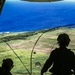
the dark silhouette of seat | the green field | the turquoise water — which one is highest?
the dark silhouette of seat

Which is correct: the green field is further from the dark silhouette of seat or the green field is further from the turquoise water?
the dark silhouette of seat

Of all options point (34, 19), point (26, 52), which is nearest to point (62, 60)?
point (26, 52)

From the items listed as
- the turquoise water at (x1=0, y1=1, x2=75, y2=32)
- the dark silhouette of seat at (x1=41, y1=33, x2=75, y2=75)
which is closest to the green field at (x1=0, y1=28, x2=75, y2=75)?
the turquoise water at (x1=0, y1=1, x2=75, y2=32)

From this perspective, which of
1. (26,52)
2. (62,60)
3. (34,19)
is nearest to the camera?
(62,60)

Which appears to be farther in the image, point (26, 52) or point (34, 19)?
point (34, 19)

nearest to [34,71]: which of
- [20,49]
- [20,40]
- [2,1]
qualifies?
[20,49]

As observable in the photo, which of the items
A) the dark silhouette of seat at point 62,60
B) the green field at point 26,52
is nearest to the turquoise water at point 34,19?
the green field at point 26,52

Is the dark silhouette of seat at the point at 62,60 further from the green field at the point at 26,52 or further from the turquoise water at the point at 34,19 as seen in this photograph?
the turquoise water at the point at 34,19

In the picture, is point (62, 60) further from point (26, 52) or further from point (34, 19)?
point (34, 19)

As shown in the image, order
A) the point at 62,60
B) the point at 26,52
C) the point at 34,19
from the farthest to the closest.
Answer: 1. the point at 34,19
2. the point at 26,52
3. the point at 62,60

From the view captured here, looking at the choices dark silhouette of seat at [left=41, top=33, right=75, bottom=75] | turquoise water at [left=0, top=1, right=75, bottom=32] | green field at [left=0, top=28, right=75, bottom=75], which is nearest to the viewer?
dark silhouette of seat at [left=41, top=33, right=75, bottom=75]

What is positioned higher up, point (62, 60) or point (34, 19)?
point (62, 60)
